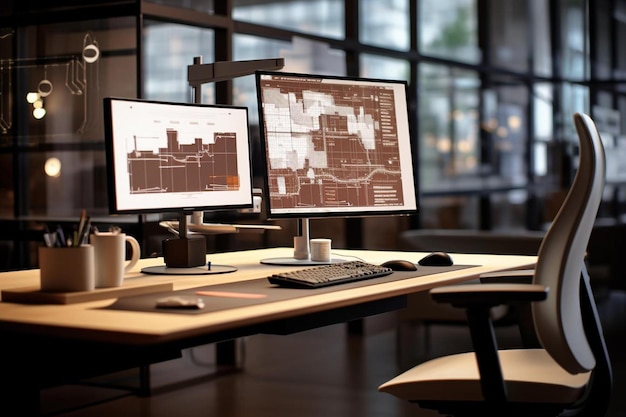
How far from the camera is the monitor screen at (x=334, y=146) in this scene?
295 cm

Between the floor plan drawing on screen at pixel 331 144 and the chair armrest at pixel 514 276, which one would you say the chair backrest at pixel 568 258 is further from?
the floor plan drawing on screen at pixel 331 144

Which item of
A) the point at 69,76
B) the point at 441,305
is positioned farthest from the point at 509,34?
the point at 69,76

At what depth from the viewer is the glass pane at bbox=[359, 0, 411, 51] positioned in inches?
247

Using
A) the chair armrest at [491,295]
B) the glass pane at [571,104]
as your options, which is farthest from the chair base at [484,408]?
the glass pane at [571,104]

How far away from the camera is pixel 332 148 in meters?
3.07

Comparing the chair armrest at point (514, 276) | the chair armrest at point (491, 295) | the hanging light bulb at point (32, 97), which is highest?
the hanging light bulb at point (32, 97)

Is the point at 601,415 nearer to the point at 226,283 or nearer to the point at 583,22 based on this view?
the point at 226,283

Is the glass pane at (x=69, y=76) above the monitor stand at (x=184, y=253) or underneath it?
above

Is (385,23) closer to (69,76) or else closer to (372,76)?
(372,76)

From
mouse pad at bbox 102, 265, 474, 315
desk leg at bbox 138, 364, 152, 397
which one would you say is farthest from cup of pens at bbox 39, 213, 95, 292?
desk leg at bbox 138, 364, 152, 397

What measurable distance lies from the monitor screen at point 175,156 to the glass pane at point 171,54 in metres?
1.70

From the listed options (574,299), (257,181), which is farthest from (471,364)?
(257,181)

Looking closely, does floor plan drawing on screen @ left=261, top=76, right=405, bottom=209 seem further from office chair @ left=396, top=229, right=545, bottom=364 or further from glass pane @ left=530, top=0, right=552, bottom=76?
glass pane @ left=530, top=0, right=552, bottom=76

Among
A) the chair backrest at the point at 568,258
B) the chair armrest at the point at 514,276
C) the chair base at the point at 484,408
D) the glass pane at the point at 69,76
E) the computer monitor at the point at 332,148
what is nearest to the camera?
the chair backrest at the point at 568,258
